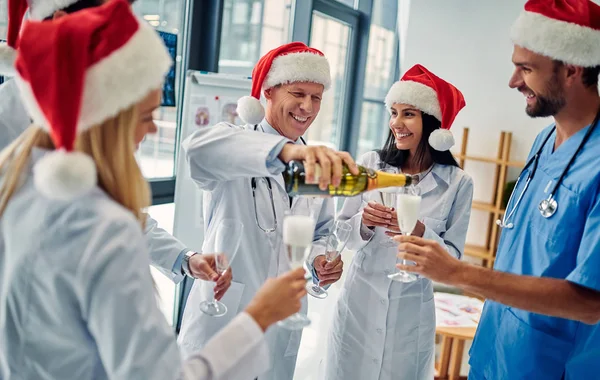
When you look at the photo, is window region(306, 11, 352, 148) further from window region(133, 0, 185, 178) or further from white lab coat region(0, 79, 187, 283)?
white lab coat region(0, 79, 187, 283)

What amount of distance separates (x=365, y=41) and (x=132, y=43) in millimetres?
5509

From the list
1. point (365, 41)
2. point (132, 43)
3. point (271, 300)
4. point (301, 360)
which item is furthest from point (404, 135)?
point (365, 41)

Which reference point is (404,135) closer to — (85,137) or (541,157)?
(541,157)

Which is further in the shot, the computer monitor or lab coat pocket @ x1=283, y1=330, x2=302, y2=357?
the computer monitor

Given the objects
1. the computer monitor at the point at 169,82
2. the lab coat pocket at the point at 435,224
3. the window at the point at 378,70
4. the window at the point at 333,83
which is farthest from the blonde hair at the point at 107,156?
the window at the point at 378,70

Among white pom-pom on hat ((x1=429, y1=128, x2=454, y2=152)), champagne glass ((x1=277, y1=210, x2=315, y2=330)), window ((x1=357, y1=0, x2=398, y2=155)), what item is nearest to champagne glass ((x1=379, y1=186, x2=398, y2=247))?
white pom-pom on hat ((x1=429, y1=128, x2=454, y2=152))

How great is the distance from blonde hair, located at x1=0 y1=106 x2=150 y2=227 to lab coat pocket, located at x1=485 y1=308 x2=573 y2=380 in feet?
4.27

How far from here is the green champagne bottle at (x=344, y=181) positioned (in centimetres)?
138

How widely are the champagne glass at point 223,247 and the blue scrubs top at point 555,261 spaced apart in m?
0.93

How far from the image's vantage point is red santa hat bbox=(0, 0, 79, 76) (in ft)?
4.92

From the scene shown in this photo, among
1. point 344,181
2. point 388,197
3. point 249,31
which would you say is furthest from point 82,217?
point 249,31

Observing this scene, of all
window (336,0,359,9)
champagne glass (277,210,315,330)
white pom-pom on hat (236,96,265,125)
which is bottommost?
champagne glass (277,210,315,330)

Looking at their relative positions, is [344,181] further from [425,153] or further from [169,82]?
[169,82]

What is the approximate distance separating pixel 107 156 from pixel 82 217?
13cm
